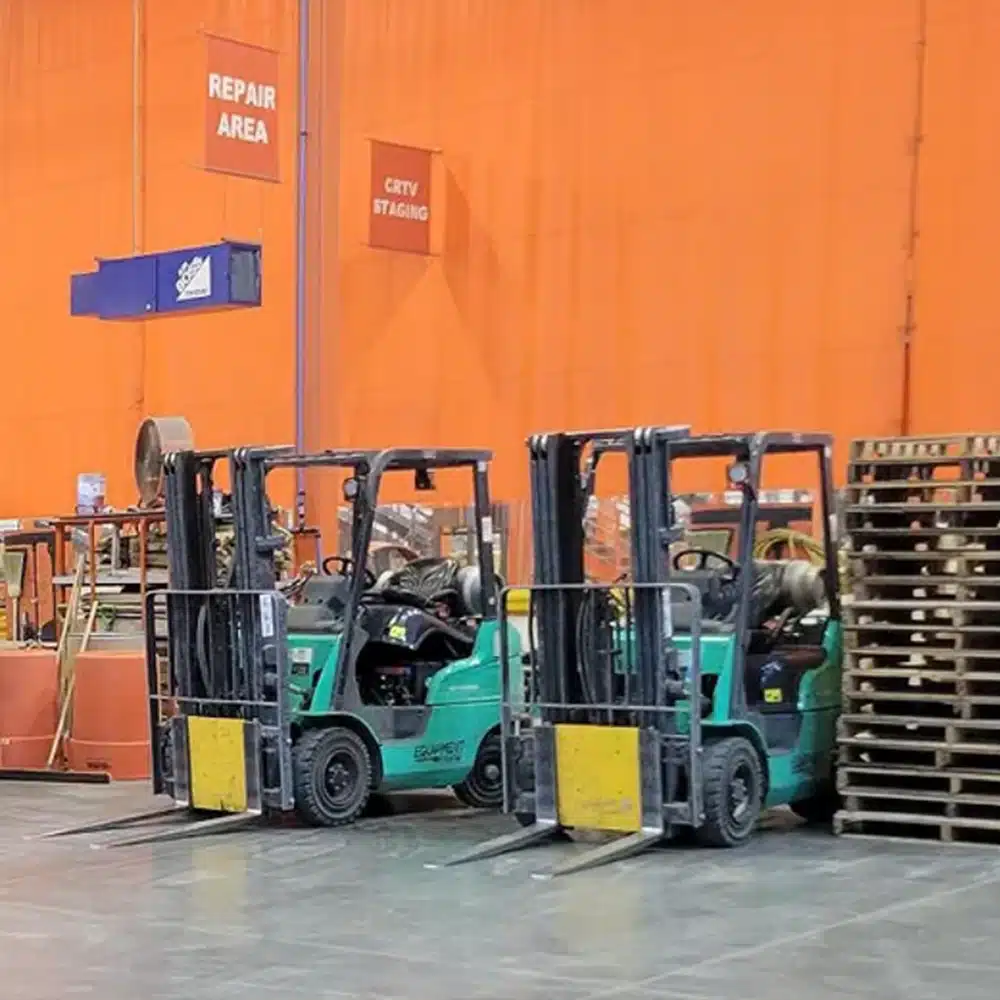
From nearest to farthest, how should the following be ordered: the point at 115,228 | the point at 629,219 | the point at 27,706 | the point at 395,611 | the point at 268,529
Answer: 1. the point at 268,529
2. the point at 395,611
3. the point at 27,706
4. the point at 629,219
5. the point at 115,228

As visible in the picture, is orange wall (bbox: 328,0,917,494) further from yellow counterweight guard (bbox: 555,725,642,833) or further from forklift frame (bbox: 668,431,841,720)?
yellow counterweight guard (bbox: 555,725,642,833)

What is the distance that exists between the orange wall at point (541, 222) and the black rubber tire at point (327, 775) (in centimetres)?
599

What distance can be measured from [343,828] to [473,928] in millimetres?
2820

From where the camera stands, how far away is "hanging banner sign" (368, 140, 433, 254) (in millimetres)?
17062

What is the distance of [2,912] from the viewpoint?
764cm

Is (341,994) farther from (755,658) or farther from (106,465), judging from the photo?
(106,465)

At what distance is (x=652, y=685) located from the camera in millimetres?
8805

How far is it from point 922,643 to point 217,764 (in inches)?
145

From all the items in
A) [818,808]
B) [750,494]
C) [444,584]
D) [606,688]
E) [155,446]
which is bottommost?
[818,808]

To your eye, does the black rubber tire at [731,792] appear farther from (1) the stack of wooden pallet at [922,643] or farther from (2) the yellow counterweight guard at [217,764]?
(2) the yellow counterweight guard at [217,764]

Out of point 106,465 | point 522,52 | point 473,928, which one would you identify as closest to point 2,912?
point 473,928

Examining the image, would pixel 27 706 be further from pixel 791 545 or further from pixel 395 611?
pixel 791 545

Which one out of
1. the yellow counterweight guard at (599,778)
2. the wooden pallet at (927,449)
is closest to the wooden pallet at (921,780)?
the yellow counterweight guard at (599,778)

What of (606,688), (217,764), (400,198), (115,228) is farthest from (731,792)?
(115,228)
